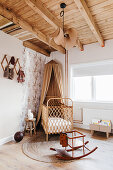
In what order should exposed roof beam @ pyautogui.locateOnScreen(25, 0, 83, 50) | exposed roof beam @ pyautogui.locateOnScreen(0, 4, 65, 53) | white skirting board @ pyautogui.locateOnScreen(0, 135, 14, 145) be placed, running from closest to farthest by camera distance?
exposed roof beam @ pyautogui.locateOnScreen(25, 0, 83, 50)
exposed roof beam @ pyautogui.locateOnScreen(0, 4, 65, 53)
white skirting board @ pyautogui.locateOnScreen(0, 135, 14, 145)

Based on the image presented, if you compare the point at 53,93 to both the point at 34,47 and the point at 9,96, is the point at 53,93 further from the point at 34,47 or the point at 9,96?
the point at 34,47

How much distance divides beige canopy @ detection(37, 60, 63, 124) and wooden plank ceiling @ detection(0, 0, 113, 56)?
0.92 metres

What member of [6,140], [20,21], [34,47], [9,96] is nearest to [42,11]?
[20,21]

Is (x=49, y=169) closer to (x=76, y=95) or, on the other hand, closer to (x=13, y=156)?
(x=13, y=156)

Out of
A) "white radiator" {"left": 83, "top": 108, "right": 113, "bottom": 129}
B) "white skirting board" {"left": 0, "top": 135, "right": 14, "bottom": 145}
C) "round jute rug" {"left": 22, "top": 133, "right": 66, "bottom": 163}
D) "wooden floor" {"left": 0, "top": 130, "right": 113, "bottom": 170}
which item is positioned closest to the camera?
"wooden floor" {"left": 0, "top": 130, "right": 113, "bottom": 170}

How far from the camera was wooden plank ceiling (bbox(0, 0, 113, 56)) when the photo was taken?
206 cm

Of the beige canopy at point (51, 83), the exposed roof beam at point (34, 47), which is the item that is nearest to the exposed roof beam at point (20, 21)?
the exposed roof beam at point (34, 47)

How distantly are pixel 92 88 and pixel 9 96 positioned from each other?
2.37m

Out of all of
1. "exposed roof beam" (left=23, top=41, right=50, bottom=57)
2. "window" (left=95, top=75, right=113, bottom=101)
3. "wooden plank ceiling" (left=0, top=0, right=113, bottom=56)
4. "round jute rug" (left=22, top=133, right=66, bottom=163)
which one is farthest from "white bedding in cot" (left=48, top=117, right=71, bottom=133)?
"exposed roof beam" (left=23, top=41, right=50, bottom=57)

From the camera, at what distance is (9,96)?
9.15 ft

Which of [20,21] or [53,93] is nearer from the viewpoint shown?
[20,21]

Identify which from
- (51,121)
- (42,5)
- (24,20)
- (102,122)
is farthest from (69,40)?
(102,122)

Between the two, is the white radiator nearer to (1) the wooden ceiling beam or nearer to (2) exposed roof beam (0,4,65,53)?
(2) exposed roof beam (0,4,65,53)

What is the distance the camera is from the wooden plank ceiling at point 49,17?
2.06 m
